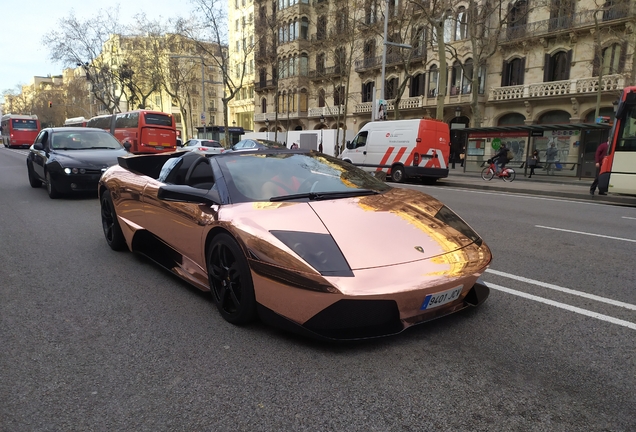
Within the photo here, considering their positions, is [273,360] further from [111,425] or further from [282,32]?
[282,32]

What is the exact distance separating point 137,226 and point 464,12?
31.1 m

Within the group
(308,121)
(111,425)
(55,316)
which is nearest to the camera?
(111,425)

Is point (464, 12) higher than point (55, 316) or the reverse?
higher

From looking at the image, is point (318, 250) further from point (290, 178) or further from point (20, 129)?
point (20, 129)

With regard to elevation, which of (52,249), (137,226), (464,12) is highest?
(464,12)

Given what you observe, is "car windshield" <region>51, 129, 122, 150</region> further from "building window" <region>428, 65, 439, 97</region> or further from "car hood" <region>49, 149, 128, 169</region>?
"building window" <region>428, 65, 439, 97</region>

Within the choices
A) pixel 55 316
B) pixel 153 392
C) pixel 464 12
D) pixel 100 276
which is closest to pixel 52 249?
pixel 100 276

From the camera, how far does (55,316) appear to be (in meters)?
3.38

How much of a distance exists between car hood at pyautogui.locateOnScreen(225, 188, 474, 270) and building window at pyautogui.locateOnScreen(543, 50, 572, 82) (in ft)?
97.7

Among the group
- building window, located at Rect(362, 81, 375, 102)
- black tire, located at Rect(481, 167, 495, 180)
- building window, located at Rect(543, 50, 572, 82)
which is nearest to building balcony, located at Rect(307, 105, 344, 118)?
building window, located at Rect(362, 81, 375, 102)

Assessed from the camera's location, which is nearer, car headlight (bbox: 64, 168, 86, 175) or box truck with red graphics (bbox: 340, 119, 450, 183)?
car headlight (bbox: 64, 168, 86, 175)

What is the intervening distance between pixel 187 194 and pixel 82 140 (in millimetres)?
8358

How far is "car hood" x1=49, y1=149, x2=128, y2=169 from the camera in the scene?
925cm

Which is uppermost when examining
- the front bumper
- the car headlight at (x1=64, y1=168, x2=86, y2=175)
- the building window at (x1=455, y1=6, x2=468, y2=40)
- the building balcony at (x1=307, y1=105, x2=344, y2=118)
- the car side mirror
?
the building window at (x1=455, y1=6, x2=468, y2=40)
